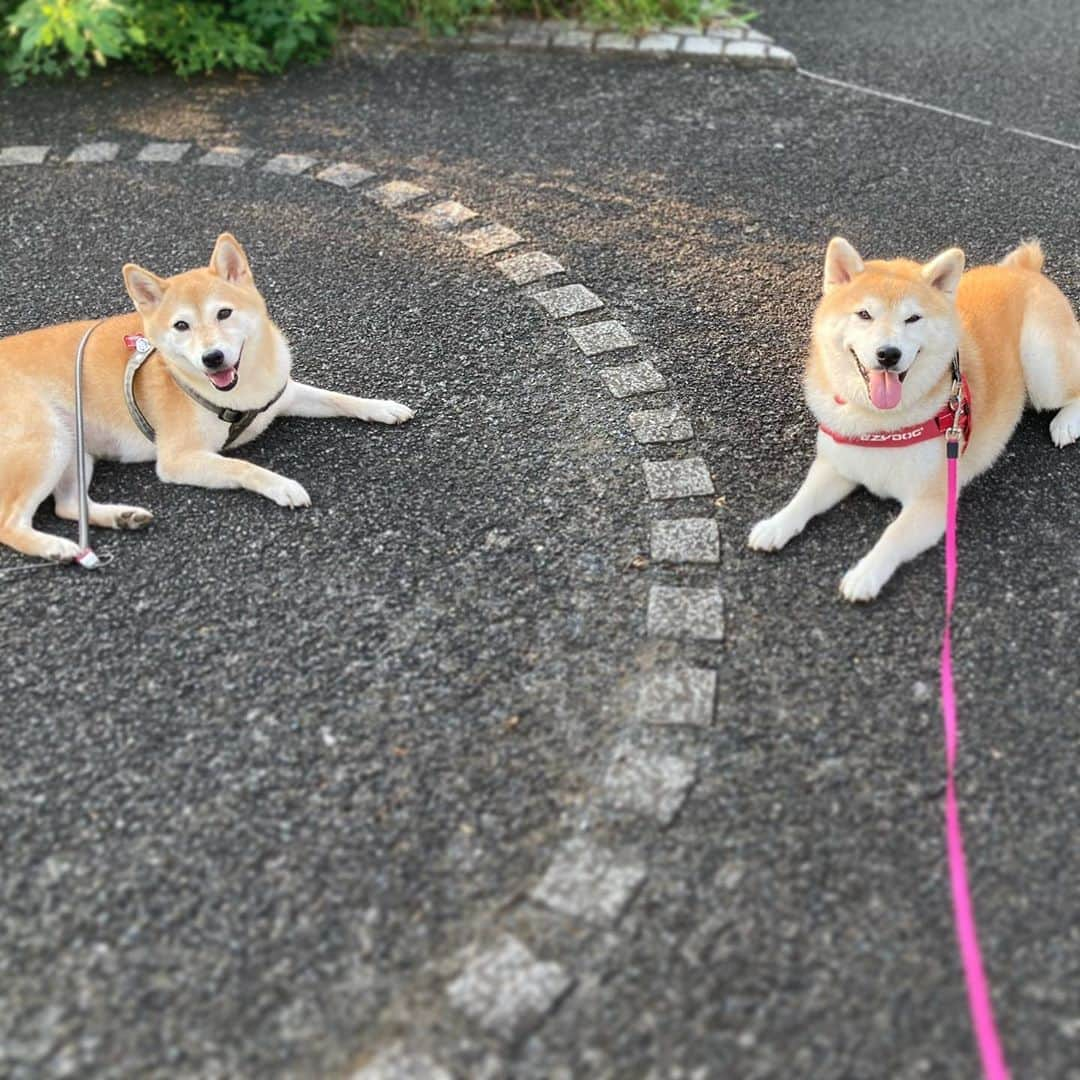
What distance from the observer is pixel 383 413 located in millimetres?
4090

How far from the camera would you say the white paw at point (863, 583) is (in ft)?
10.5

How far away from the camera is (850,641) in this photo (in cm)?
309

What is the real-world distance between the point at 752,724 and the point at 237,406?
7.18ft

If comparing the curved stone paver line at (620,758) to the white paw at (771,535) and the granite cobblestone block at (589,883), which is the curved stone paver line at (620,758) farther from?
the white paw at (771,535)

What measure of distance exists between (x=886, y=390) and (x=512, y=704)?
1519 mm

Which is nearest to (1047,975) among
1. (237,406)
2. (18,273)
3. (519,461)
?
(519,461)

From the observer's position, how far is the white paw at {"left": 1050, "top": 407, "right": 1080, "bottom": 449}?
3781mm

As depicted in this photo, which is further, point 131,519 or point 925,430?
point 131,519

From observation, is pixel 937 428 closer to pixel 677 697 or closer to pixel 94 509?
pixel 677 697

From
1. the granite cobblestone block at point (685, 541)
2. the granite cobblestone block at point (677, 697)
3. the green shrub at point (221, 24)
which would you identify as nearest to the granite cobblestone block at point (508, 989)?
the granite cobblestone block at point (677, 697)

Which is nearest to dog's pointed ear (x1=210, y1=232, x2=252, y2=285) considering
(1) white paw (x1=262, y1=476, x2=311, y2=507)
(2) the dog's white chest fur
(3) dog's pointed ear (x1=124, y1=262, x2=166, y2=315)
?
(3) dog's pointed ear (x1=124, y1=262, x2=166, y2=315)

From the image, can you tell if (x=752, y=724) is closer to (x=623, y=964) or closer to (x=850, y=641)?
(x=850, y=641)

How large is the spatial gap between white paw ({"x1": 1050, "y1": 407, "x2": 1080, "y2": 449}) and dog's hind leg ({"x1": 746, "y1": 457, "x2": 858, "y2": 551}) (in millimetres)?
862

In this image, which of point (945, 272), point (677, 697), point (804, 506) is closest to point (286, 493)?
point (677, 697)
